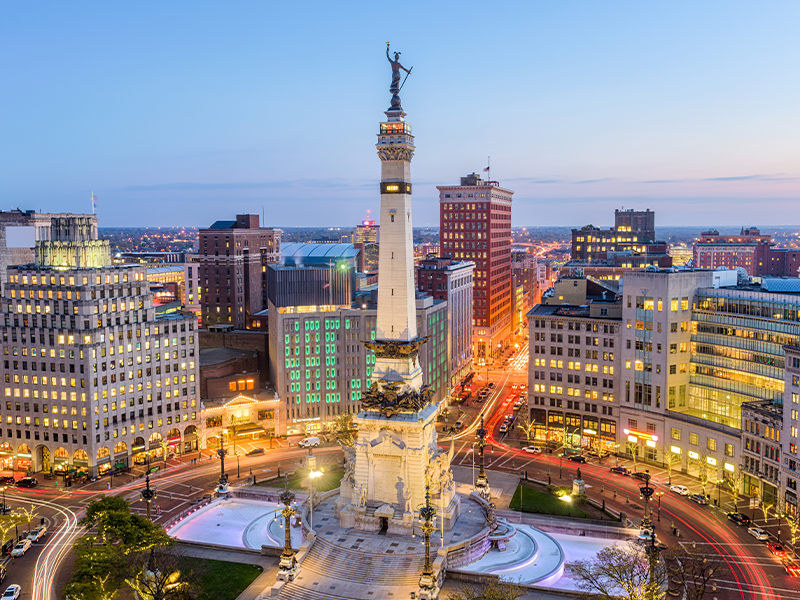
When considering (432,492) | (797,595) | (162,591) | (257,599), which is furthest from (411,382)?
(797,595)

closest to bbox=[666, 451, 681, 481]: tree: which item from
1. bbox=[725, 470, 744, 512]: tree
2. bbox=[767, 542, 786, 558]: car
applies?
bbox=[725, 470, 744, 512]: tree

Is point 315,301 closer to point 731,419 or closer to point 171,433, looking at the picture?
point 171,433

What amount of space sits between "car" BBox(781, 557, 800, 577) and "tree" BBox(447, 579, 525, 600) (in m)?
32.5

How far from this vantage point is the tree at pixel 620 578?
2584 inches

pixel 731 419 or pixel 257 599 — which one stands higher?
pixel 731 419

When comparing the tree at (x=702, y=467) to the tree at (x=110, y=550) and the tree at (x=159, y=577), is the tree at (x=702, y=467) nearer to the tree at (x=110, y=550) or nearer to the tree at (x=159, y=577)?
the tree at (x=159, y=577)

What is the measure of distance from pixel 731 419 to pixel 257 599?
8324 centimetres

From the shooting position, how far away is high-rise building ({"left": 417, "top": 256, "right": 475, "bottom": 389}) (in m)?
173

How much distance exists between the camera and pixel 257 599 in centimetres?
7238

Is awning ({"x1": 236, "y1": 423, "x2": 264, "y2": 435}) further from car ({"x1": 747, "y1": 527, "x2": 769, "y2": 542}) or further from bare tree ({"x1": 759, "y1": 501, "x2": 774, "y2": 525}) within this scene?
bare tree ({"x1": 759, "y1": 501, "x2": 774, "y2": 525})

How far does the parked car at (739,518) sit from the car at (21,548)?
9114cm

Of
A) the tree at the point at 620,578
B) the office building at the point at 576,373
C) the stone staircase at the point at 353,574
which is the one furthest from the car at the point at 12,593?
the office building at the point at 576,373

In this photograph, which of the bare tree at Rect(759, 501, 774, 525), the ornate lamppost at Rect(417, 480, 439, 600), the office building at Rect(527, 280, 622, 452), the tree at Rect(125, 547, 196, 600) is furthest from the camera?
the office building at Rect(527, 280, 622, 452)

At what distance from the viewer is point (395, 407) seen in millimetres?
85312
